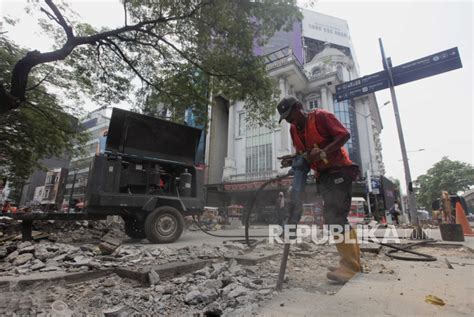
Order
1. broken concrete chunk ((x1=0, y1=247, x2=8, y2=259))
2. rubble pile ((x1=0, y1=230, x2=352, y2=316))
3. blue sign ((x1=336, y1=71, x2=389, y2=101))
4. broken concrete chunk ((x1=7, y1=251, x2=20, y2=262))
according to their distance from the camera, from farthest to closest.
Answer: blue sign ((x1=336, y1=71, x2=389, y2=101)) < broken concrete chunk ((x1=0, y1=247, x2=8, y2=259)) < broken concrete chunk ((x1=7, y1=251, x2=20, y2=262)) < rubble pile ((x1=0, y1=230, x2=352, y2=316))

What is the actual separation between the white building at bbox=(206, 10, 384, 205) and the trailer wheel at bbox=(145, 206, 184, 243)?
620 inches

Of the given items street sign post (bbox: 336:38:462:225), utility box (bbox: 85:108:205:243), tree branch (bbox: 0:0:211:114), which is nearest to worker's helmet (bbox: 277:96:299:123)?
utility box (bbox: 85:108:205:243)

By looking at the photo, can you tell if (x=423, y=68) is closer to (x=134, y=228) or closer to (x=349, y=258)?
(x=349, y=258)

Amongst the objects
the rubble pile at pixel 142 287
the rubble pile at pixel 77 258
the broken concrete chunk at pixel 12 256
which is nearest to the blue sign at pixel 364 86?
the rubble pile at pixel 142 287

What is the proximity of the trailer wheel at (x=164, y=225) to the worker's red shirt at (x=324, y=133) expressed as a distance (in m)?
4.07

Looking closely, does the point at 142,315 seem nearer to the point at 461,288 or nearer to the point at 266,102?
the point at 461,288

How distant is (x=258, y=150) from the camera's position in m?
27.7

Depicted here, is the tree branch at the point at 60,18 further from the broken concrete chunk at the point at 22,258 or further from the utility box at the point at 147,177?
the broken concrete chunk at the point at 22,258

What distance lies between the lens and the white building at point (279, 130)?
26547 mm

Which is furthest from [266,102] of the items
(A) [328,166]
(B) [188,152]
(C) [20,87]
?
(C) [20,87]

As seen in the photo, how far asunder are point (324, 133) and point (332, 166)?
0.36 m

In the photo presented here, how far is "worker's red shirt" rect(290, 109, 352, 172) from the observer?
8.23 ft

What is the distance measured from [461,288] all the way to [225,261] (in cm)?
240

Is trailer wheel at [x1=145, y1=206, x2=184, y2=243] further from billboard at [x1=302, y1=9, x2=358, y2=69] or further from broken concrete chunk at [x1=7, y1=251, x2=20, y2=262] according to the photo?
billboard at [x1=302, y1=9, x2=358, y2=69]
